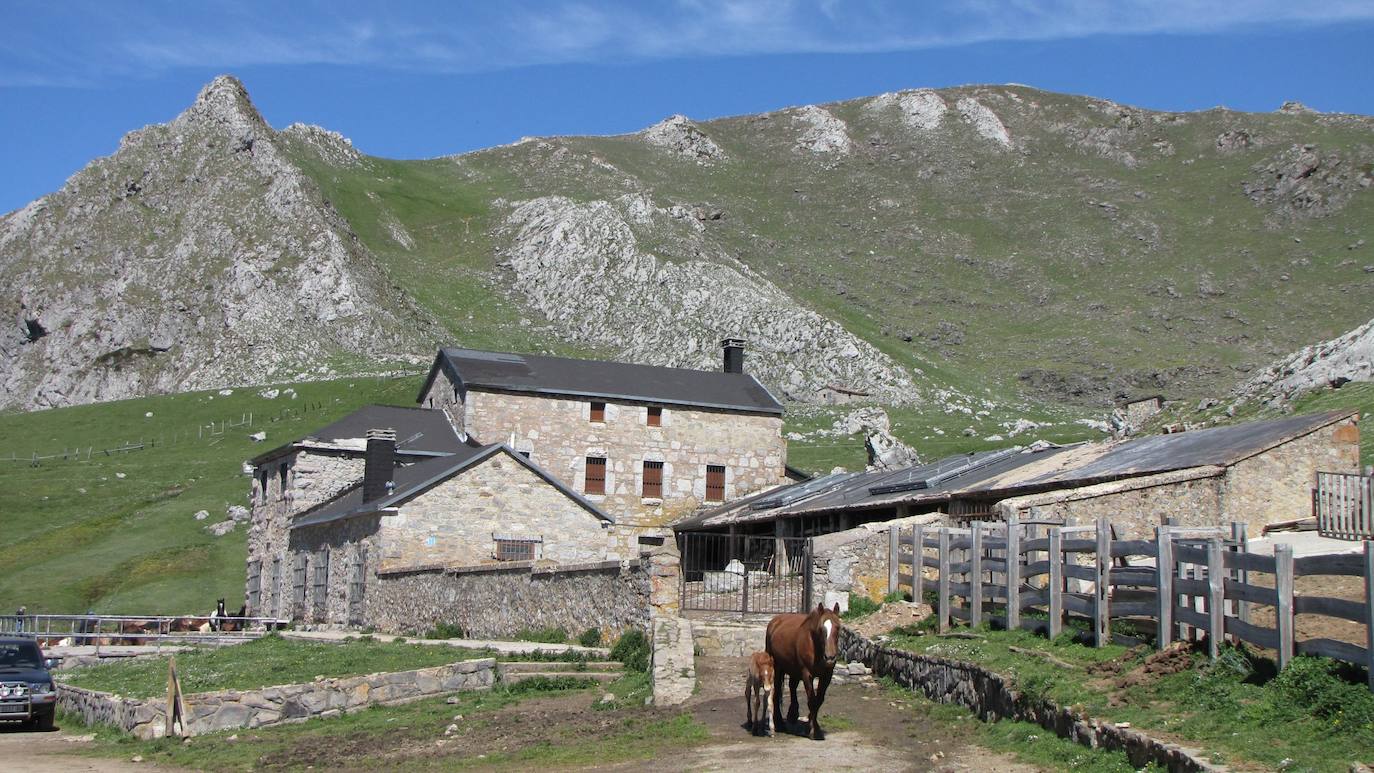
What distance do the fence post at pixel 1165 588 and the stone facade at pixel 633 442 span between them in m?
36.0

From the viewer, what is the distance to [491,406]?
47.6m

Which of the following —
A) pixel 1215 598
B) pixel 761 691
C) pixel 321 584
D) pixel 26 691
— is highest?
pixel 1215 598

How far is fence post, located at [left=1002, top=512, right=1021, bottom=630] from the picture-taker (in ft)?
52.6

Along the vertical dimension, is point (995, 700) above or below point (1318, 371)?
below

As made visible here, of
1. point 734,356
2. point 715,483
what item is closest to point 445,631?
point 715,483

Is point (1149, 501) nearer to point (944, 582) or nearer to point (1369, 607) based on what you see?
point (944, 582)

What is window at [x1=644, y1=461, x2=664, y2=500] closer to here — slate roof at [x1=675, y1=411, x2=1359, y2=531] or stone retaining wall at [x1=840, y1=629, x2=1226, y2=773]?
slate roof at [x1=675, y1=411, x2=1359, y2=531]

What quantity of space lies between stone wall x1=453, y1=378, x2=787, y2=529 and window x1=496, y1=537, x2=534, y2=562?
1384 centimetres

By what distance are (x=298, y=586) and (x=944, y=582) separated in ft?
89.3

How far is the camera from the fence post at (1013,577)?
52.6 feet

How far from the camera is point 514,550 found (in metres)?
33.6

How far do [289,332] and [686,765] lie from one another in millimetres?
99653

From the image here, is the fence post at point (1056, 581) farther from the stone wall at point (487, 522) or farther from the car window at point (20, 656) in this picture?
the stone wall at point (487, 522)

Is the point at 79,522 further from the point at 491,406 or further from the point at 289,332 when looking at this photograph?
the point at 289,332
